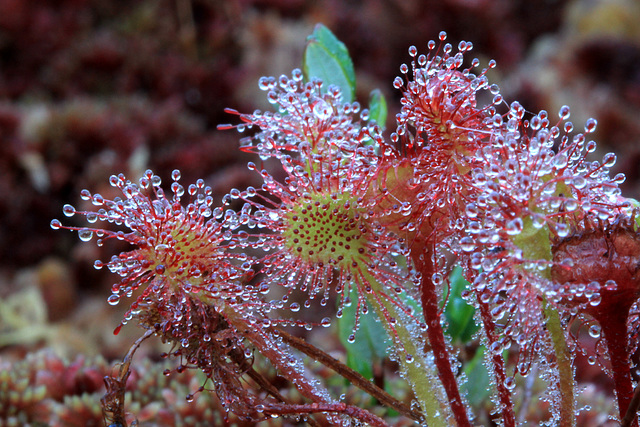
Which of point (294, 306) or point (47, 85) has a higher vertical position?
point (47, 85)

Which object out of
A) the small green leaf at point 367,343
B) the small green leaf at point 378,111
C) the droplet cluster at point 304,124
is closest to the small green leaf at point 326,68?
the small green leaf at point 378,111

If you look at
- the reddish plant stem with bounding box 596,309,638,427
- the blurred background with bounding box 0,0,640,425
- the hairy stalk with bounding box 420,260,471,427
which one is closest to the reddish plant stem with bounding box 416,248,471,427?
the hairy stalk with bounding box 420,260,471,427

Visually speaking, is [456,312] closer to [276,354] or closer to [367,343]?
[367,343]

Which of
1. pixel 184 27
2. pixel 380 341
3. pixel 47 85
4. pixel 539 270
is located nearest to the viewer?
pixel 539 270

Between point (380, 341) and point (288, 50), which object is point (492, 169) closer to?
point (380, 341)

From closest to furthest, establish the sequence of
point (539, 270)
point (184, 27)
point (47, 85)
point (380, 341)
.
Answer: point (539, 270), point (380, 341), point (47, 85), point (184, 27)

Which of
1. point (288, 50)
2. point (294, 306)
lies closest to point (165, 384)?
point (294, 306)

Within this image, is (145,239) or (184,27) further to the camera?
(184,27)

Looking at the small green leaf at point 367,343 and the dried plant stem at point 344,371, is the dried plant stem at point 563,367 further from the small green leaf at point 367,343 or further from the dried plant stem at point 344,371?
the small green leaf at point 367,343
